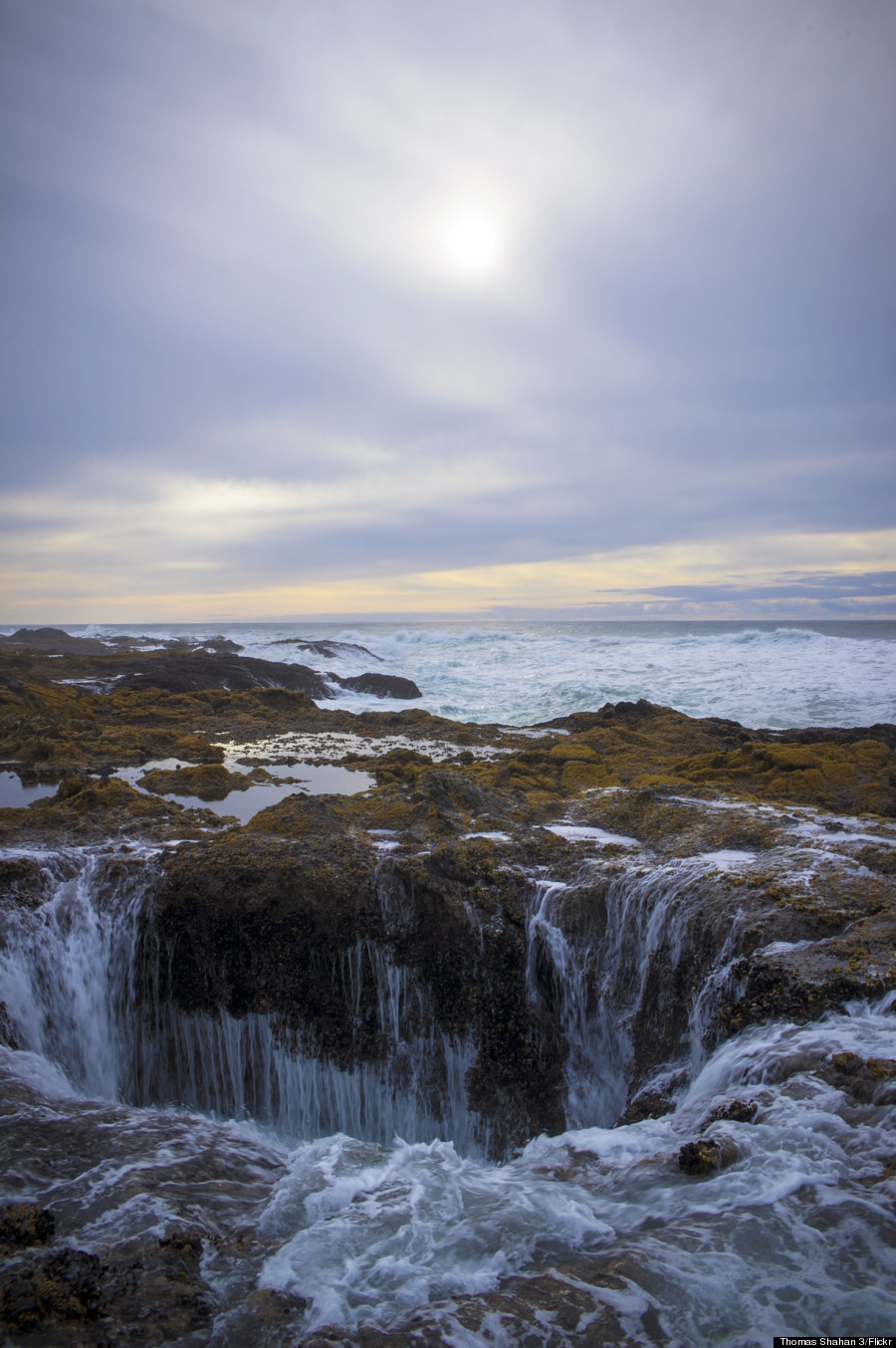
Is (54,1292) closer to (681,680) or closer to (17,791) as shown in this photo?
(17,791)

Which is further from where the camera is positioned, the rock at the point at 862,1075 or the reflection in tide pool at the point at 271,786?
the reflection in tide pool at the point at 271,786

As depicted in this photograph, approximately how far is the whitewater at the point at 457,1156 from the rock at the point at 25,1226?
0.15 metres

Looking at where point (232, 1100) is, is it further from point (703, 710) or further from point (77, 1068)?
point (703, 710)

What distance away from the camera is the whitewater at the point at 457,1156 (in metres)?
2.63

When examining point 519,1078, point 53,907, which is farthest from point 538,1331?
point 53,907

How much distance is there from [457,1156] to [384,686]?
67.0 feet

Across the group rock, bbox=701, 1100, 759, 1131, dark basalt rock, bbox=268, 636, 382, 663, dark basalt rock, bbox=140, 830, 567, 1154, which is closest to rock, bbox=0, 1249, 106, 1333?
dark basalt rock, bbox=140, 830, 567, 1154

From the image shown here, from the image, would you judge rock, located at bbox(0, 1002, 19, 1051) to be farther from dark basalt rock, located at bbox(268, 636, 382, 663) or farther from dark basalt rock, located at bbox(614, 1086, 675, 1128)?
dark basalt rock, located at bbox(268, 636, 382, 663)

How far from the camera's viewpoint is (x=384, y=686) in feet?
80.8

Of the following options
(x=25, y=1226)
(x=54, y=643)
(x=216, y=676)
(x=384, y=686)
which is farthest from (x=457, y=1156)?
(x=54, y=643)

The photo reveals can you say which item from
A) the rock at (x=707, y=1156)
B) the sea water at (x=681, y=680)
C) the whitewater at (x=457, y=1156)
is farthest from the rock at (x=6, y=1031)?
the sea water at (x=681, y=680)

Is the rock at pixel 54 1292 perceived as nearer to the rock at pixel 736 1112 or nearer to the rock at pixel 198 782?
the rock at pixel 736 1112

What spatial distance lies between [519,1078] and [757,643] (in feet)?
107

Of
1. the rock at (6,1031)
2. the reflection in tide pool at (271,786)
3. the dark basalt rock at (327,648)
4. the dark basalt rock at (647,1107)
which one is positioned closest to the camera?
the dark basalt rock at (647,1107)
